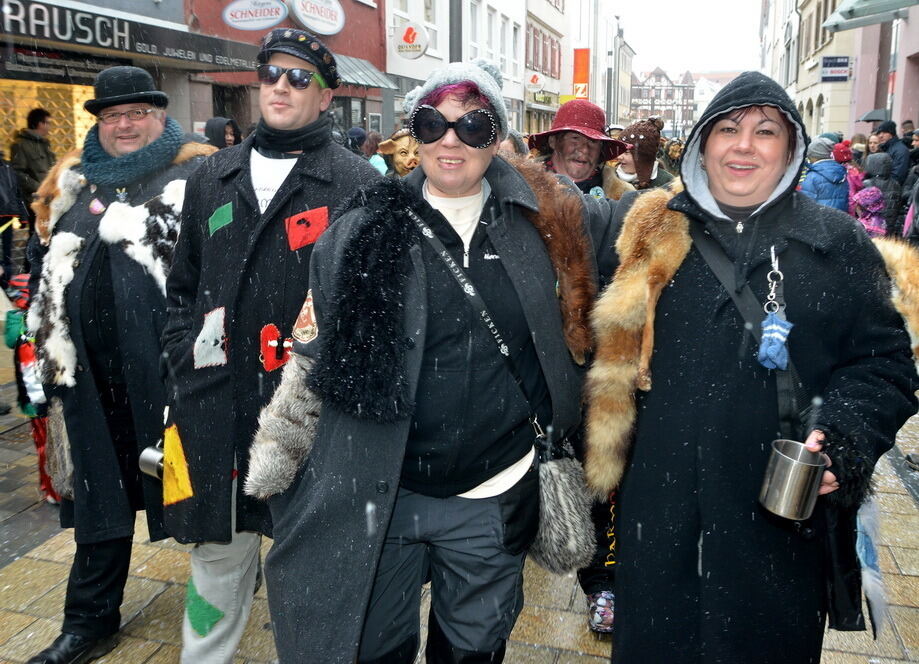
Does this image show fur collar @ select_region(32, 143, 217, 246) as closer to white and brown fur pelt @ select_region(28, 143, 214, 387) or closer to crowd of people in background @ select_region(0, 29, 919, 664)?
white and brown fur pelt @ select_region(28, 143, 214, 387)

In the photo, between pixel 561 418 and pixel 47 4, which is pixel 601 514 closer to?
pixel 561 418

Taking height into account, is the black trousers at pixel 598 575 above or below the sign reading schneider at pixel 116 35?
below

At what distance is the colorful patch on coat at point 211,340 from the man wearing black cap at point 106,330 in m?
0.49

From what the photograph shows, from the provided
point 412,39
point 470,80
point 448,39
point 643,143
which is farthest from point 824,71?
point 470,80

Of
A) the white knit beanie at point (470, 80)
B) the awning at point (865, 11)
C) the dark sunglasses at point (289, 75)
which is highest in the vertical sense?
the awning at point (865, 11)

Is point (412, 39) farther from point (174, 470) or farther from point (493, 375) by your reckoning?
point (493, 375)

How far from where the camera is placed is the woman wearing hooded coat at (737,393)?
7.09 ft

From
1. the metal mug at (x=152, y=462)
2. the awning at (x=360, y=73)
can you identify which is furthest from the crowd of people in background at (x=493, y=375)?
the awning at (x=360, y=73)

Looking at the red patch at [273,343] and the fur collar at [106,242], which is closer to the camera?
the red patch at [273,343]

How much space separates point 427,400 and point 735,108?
1179 mm

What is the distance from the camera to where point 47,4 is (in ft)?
31.5

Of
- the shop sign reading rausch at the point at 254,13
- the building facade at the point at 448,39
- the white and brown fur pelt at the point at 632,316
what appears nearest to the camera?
the white and brown fur pelt at the point at 632,316

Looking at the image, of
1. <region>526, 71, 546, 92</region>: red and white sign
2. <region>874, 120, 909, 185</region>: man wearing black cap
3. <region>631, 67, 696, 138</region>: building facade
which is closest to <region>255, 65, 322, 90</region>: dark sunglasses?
<region>874, 120, 909, 185</region>: man wearing black cap

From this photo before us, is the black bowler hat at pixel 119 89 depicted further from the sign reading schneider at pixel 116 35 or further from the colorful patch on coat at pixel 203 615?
the sign reading schneider at pixel 116 35
